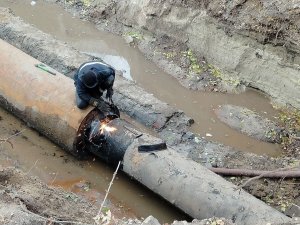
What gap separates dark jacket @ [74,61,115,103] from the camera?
6613mm

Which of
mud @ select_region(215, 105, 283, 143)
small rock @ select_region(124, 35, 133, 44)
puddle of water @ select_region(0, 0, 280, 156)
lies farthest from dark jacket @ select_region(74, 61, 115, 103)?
small rock @ select_region(124, 35, 133, 44)

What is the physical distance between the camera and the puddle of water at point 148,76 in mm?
8109

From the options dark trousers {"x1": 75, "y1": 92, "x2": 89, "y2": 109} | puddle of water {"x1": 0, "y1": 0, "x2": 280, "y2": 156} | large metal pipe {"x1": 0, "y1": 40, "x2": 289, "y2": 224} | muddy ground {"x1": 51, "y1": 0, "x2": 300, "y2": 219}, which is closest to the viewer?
large metal pipe {"x1": 0, "y1": 40, "x2": 289, "y2": 224}

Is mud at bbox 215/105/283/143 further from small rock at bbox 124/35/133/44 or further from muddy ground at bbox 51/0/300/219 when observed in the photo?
small rock at bbox 124/35/133/44

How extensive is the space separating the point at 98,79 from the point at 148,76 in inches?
123

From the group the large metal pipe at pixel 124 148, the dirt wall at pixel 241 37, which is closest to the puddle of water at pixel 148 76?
the dirt wall at pixel 241 37

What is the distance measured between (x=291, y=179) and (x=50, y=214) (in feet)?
11.7

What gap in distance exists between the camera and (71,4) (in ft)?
39.6

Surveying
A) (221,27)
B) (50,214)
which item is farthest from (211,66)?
(50,214)

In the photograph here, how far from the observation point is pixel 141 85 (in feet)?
30.7

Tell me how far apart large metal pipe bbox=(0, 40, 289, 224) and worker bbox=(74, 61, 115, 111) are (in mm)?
163

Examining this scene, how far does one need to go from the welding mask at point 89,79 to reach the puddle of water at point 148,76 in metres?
2.22

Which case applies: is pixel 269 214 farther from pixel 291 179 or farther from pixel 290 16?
pixel 290 16

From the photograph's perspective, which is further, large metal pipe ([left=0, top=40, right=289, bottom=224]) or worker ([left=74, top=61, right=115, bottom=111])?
worker ([left=74, top=61, right=115, bottom=111])
